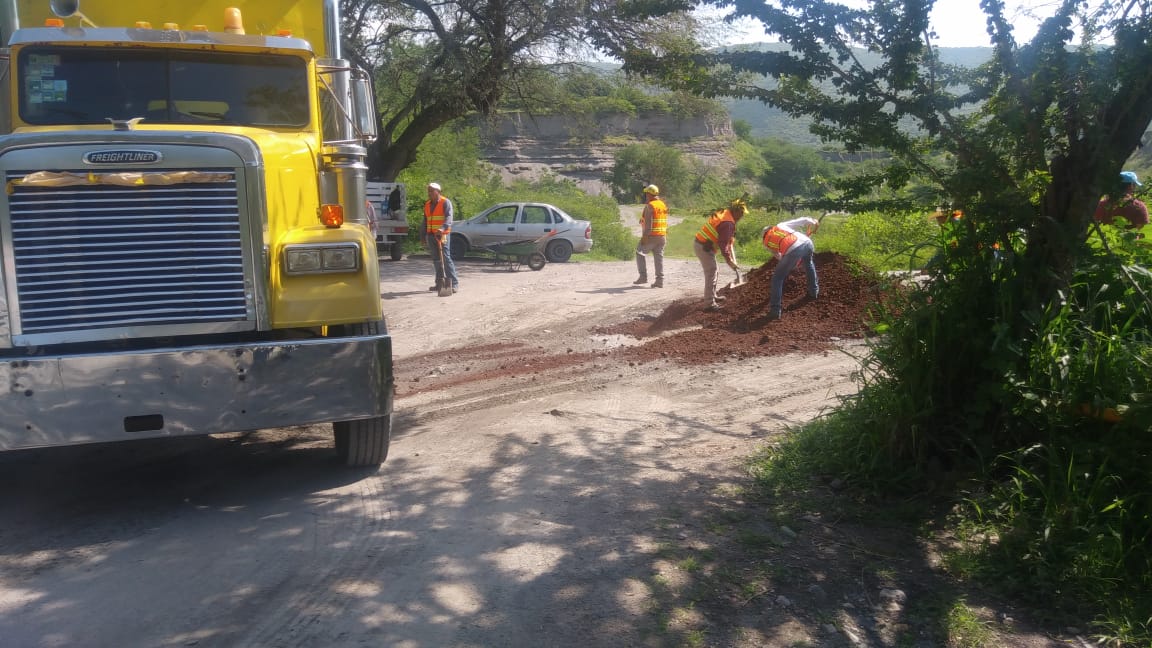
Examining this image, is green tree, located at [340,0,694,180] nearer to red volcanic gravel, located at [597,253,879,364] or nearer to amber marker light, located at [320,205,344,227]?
red volcanic gravel, located at [597,253,879,364]

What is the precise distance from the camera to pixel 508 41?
58.4 feet

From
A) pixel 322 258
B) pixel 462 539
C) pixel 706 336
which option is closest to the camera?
pixel 462 539

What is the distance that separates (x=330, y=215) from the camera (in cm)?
586

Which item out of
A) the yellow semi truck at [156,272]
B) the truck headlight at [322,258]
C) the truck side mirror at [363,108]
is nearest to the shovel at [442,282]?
the truck side mirror at [363,108]

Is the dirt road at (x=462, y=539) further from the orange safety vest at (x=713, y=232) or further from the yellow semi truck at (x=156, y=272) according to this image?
the orange safety vest at (x=713, y=232)

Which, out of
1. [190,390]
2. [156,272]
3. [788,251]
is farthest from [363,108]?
[788,251]

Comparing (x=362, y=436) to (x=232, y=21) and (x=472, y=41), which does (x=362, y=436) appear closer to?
(x=232, y=21)

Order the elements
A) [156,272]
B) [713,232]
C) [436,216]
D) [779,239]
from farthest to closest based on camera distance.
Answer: [436,216], [713,232], [779,239], [156,272]

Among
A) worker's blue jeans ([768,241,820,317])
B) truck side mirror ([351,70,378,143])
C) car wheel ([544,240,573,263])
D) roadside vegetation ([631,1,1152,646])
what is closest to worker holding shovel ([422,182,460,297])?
worker's blue jeans ([768,241,820,317])

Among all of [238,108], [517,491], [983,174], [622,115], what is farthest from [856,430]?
[622,115]

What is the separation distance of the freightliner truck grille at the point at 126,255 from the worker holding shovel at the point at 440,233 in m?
8.69

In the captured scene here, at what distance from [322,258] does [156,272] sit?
886 mm

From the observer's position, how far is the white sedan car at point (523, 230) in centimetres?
2208

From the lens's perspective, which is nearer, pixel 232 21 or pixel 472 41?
pixel 232 21
